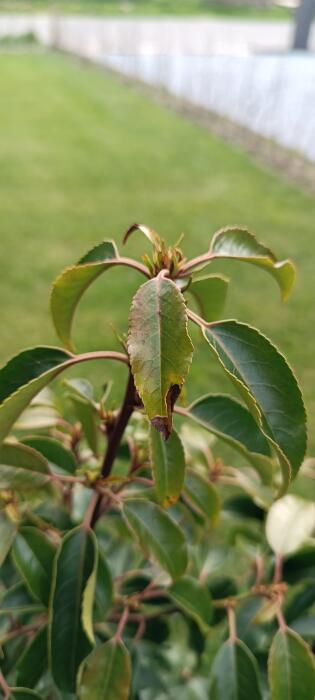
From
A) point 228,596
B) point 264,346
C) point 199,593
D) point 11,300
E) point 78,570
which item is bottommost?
point 11,300

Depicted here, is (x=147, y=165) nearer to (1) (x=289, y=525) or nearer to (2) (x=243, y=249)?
(1) (x=289, y=525)

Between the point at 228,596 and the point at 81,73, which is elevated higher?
the point at 228,596

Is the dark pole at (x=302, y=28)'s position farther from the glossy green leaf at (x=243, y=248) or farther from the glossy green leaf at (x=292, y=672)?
the glossy green leaf at (x=292, y=672)

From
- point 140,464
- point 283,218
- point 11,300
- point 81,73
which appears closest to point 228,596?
point 140,464

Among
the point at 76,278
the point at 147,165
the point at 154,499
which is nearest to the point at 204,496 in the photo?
the point at 154,499

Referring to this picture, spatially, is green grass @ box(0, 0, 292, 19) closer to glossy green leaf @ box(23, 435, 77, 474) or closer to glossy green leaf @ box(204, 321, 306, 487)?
glossy green leaf @ box(23, 435, 77, 474)

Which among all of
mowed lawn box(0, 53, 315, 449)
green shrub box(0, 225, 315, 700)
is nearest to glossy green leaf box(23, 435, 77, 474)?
green shrub box(0, 225, 315, 700)

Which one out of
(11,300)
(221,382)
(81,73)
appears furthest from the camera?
(81,73)

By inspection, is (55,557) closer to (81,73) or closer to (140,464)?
(140,464)
